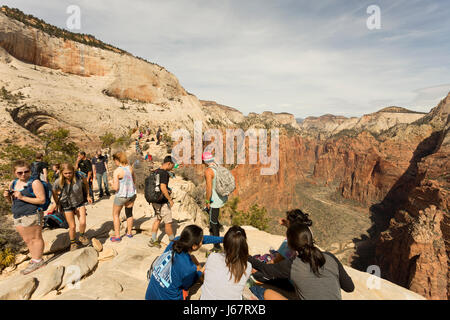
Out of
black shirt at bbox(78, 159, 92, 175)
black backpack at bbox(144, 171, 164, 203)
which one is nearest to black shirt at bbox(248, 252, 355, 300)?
black backpack at bbox(144, 171, 164, 203)

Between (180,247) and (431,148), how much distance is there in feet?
304

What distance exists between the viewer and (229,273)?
8.44 ft

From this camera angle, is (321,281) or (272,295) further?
(272,295)

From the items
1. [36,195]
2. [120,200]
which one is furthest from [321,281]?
[36,195]

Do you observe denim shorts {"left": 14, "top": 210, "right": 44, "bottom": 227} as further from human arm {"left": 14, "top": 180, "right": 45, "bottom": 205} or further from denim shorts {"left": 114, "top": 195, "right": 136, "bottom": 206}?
denim shorts {"left": 114, "top": 195, "right": 136, "bottom": 206}

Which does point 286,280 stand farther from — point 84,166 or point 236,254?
point 84,166

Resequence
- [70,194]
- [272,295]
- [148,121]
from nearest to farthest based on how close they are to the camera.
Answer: [272,295]
[70,194]
[148,121]

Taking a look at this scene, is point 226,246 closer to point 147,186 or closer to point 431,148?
point 147,186

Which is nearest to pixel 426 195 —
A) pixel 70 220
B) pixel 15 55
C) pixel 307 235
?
pixel 307 235

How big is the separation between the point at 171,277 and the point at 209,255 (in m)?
0.55

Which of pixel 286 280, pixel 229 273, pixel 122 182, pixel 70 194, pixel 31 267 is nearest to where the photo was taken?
pixel 229 273

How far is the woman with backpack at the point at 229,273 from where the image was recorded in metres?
2.49

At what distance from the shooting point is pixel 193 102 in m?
45.0

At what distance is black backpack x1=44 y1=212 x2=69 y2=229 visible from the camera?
424cm
